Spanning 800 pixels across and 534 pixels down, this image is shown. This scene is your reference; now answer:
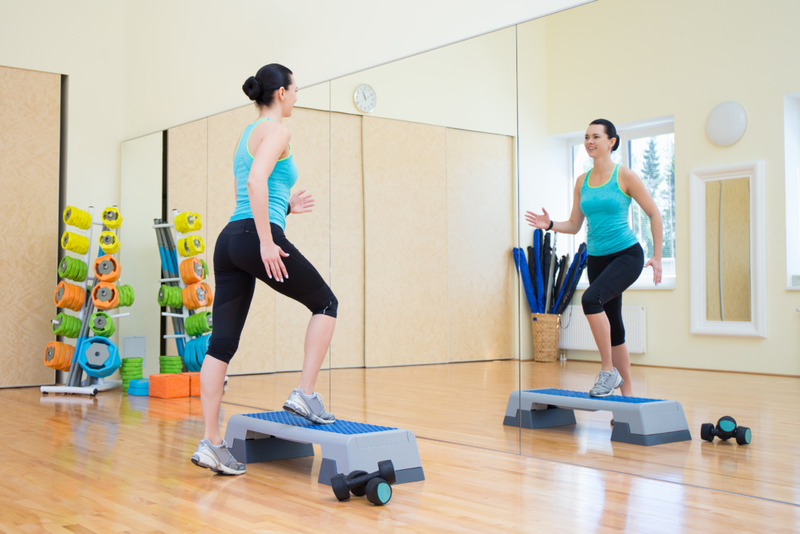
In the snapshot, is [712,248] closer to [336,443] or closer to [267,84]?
[336,443]

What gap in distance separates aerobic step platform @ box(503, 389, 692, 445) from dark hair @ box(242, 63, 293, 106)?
147 cm

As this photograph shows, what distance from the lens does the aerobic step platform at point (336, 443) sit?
2.19 metres

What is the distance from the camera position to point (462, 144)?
10.4 feet

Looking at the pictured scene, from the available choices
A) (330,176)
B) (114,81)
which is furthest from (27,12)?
(330,176)

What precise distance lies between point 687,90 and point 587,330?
0.89 m

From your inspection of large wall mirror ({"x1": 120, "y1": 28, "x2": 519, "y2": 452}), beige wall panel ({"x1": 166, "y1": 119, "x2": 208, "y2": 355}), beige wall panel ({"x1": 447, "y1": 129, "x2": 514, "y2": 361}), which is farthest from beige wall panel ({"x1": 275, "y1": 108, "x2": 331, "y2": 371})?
beige wall panel ({"x1": 166, "y1": 119, "x2": 208, "y2": 355})

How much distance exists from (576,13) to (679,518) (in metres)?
1.82

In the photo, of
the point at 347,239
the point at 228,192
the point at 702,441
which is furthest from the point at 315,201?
the point at 702,441

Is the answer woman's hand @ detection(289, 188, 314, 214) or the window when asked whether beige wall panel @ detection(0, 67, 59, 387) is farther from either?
the window

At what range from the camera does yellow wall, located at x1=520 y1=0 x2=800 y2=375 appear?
2205 millimetres

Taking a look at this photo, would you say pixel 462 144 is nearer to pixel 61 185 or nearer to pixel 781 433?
pixel 781 433

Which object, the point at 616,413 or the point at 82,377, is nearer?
the point at 616,413

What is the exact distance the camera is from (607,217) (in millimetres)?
2592

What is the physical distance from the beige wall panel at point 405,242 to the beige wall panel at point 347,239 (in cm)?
5
